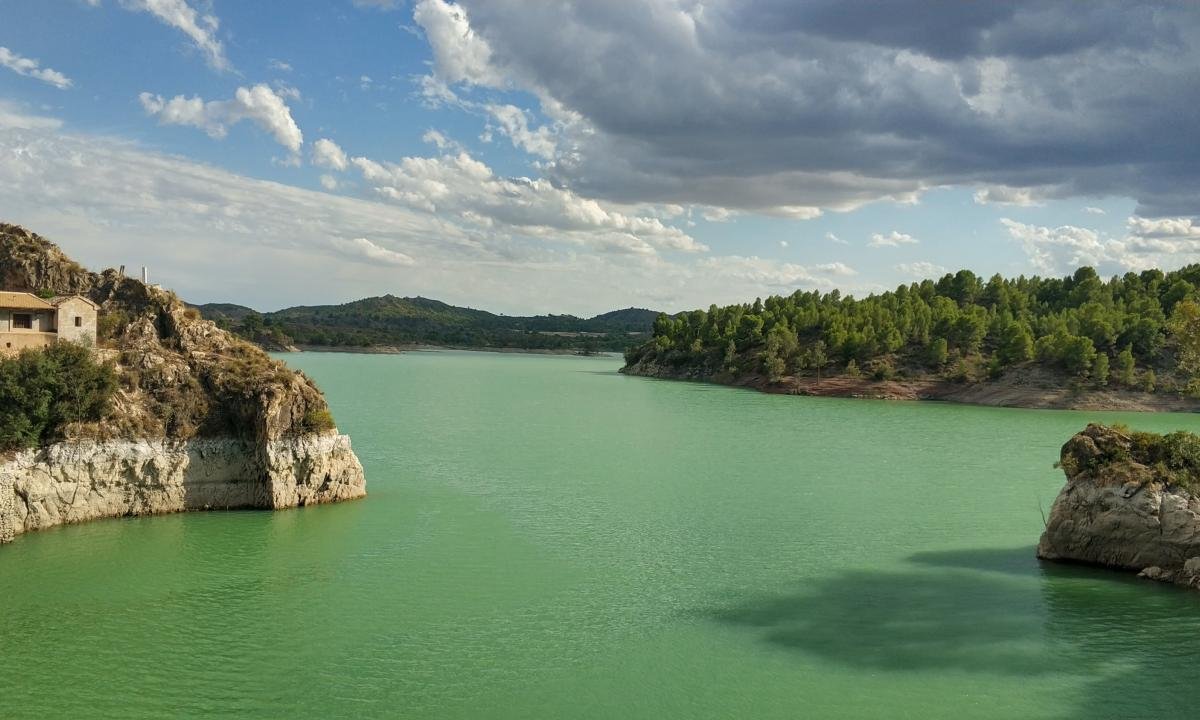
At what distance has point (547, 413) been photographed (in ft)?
251

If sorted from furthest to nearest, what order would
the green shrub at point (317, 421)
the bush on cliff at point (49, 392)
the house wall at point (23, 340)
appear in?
the green shrub at point (317, 421), the house wall at point (23, 340), the bush on cliff at point (49, 392)

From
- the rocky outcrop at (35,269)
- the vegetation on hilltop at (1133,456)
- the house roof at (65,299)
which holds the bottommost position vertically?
the vegetation on hilltop at (1133,456)

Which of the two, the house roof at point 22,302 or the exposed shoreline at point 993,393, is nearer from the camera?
the house roof at point 22,302

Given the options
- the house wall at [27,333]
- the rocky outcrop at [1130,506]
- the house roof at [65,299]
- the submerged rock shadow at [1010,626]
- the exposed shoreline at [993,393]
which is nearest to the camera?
the submerged rock shadow at [1010,626]

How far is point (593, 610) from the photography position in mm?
22281

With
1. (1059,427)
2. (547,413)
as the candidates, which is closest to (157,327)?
(547,413)

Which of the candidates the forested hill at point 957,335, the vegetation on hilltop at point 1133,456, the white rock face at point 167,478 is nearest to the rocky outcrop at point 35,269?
the white rock face at point 167,478

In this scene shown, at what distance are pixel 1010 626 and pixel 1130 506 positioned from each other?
664 centimetres

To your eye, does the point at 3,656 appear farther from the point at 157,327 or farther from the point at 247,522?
the point at 157,327

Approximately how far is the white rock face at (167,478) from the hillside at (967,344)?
243 ft

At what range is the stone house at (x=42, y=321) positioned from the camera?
3094cm

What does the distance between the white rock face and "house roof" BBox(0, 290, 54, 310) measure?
21.7 feet

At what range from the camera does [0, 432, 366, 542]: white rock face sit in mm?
27203

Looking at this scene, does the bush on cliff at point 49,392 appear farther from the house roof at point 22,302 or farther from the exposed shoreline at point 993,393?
the exposed shoreline at point 993,393
